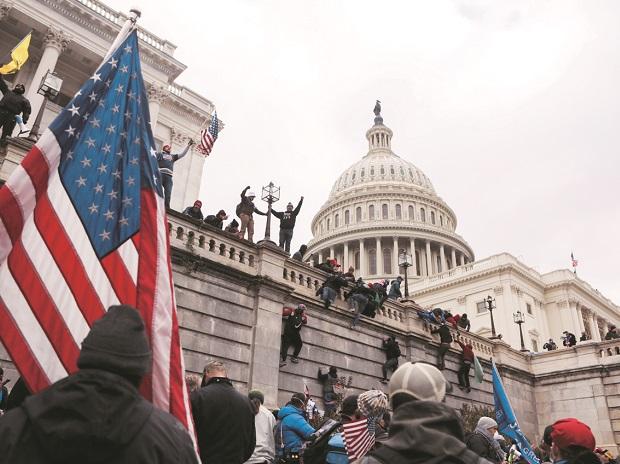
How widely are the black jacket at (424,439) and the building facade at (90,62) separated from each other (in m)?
24.9

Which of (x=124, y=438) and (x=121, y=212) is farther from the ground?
(x=121, y=212)

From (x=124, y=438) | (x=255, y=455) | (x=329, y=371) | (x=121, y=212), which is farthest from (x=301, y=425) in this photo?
(x=329, y=371)

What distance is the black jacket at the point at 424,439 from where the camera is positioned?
274 centimetres

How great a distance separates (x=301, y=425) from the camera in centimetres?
755

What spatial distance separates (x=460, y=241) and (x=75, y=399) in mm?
90979

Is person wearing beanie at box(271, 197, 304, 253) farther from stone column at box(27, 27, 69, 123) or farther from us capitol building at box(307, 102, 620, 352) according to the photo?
us capitol building at box(307, 102, 620, 352)

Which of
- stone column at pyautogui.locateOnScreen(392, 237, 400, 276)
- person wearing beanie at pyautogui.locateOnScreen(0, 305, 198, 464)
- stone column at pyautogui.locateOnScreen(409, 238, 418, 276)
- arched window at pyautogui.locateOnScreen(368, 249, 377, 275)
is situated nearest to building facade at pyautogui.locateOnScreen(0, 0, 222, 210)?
person wearing beanie at pyautogui.locateOnScreen(0, 305, 198, 464)

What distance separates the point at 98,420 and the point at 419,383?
69.6 inches

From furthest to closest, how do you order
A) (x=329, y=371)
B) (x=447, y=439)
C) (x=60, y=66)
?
(x=60, y=66)
(x=329, y=371)
(x=447, y=439)

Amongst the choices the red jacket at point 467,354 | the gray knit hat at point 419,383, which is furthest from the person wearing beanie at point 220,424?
the red jacket at point 467,354

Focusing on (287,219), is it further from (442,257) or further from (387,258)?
(442,257)

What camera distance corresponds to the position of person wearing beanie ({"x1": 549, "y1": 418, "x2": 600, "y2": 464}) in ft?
13.8

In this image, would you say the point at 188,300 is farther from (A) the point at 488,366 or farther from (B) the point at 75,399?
(A) the point at 488,366

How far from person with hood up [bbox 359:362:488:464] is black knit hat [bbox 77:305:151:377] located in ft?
4.21
